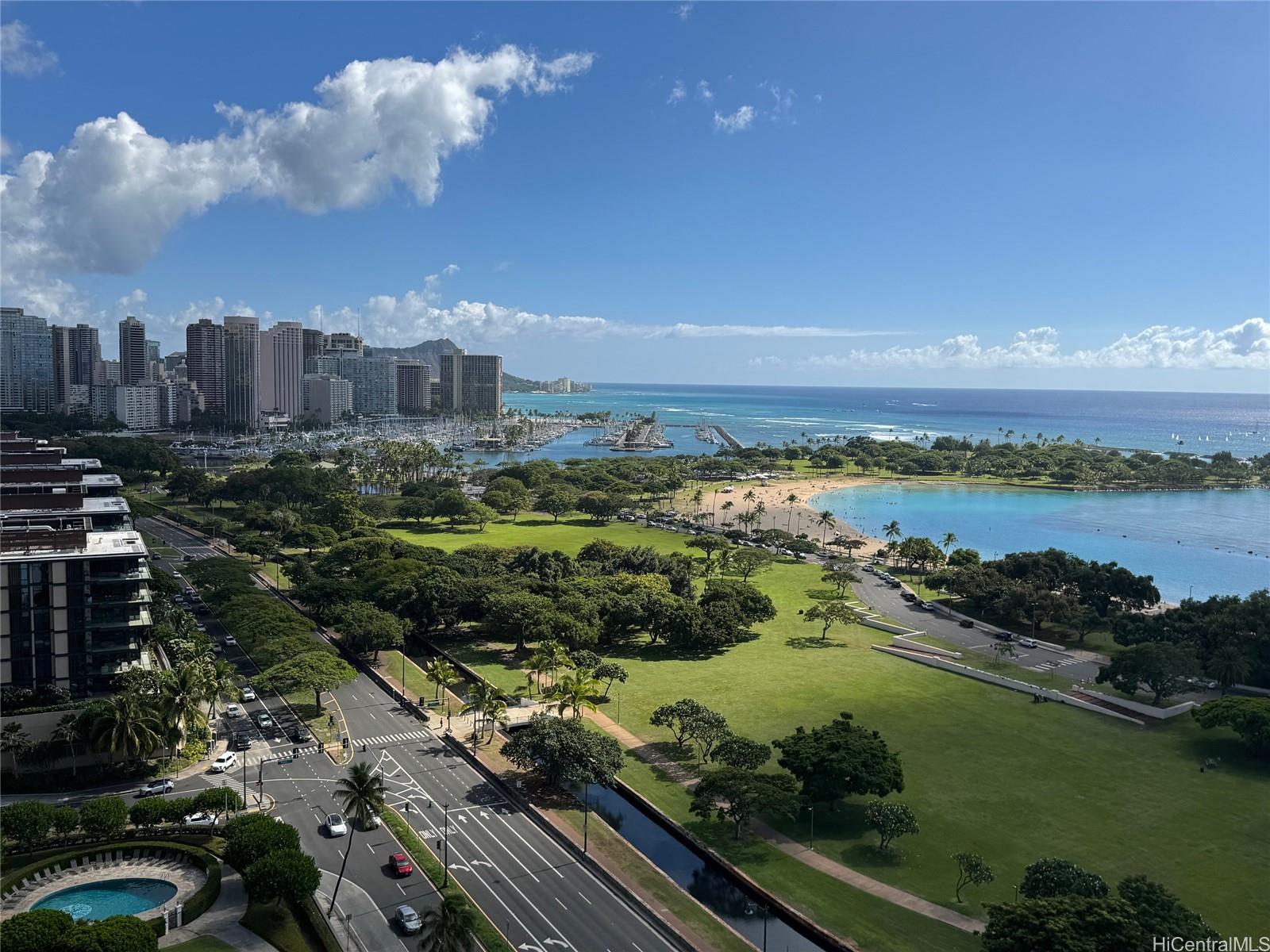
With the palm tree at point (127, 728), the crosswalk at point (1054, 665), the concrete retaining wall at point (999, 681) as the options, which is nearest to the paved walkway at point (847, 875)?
the palm tree at point (127, 728)

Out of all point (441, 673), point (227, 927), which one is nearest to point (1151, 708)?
point (441, 673)

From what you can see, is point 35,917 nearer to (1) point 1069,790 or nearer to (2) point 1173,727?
(1) point 1069,790

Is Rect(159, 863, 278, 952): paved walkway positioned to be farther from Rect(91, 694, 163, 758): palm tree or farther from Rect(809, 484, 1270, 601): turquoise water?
Rect(809, 484, 1270, 601): turquoise water

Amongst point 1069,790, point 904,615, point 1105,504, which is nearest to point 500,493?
point 904,615

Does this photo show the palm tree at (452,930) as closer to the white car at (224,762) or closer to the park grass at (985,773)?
the park grass at (985,773)

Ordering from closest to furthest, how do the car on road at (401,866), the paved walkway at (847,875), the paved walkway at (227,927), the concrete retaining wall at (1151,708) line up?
the paved walkway at (227,927) → the paved walkway at (847,875) → the car on road at (401,866) → the concrete retaining wall at (1151,708)

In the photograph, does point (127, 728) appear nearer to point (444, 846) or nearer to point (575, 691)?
point (444, 846)

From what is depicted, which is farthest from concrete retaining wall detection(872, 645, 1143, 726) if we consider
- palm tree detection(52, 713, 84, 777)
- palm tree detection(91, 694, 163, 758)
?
palm tree detection(52, 713, 84, 777)
